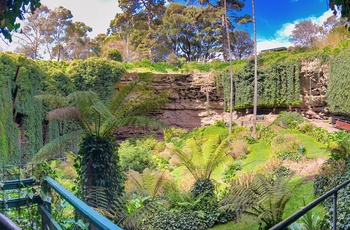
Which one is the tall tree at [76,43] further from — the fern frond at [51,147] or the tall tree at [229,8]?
the fern frond at [51,147]

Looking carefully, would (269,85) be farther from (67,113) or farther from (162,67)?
(67,113)

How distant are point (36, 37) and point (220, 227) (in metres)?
25.5

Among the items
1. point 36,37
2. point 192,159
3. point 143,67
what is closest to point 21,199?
point 192,159

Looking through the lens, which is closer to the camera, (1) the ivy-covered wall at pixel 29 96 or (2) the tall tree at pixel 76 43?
(1) the ivy-covered wall at pixel 29 96

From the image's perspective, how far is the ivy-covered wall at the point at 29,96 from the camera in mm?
10586

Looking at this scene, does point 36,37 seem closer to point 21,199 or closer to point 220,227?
point 220,227

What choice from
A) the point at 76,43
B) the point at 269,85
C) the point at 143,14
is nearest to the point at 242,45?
the point at 143,14

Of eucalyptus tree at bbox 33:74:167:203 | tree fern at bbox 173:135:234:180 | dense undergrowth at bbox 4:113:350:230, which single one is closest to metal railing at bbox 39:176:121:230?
dense undergrowth at bbox 4:113:350:230

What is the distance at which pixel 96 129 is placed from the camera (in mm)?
5137

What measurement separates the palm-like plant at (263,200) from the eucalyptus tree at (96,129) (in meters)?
2.00

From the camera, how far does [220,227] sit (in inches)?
227

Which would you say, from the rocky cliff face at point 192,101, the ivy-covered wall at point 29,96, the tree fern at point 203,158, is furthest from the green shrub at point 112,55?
the tree fern at point 203,158

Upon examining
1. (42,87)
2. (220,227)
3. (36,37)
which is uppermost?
(36,37)

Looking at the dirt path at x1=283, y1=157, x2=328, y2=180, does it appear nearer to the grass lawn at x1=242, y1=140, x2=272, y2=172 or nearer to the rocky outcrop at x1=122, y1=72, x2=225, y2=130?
the grass lawn at x1=242, y1=140, x2=272, y2=172
